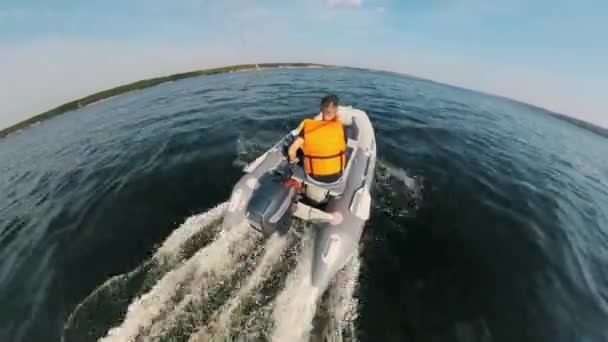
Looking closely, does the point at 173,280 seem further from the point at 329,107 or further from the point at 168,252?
the point at 329,107

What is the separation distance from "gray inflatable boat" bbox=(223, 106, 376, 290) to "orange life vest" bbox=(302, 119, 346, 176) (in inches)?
14.6

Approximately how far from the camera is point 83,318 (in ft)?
18.0

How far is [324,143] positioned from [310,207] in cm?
130

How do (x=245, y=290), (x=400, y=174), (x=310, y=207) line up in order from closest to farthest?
(x=245, y=290)
(x=310, y=207)
(x=400, y=174)

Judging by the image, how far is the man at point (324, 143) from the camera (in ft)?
18.3

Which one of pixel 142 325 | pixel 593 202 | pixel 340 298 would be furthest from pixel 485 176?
pixel 142 325

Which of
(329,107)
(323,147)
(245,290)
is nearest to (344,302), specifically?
(245,290)

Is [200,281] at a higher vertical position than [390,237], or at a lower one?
higher

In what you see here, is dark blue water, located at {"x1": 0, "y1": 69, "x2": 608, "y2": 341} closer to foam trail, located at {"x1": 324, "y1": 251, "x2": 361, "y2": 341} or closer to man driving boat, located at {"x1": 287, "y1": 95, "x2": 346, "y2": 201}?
foam trail, located at {"x1": 324, "y1": 251, "x2": 361, "y2": 341}

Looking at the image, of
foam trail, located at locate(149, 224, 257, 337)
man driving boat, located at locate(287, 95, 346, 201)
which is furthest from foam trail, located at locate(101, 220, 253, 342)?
man driving boat, located at locate(287, 95, 346, 201)

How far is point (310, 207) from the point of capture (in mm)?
6062

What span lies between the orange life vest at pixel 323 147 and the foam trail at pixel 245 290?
1.69 meters

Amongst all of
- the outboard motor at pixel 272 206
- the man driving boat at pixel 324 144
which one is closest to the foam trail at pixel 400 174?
the man driving boat at pixel 324 144

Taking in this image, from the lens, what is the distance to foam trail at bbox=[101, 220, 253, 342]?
4832 mm
